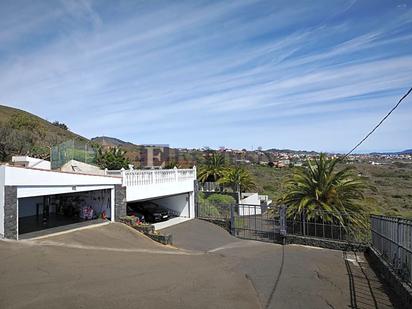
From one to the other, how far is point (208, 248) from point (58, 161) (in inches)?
559

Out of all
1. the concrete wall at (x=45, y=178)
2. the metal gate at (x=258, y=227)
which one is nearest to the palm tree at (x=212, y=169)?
the metal gate at (x=258, y=227)

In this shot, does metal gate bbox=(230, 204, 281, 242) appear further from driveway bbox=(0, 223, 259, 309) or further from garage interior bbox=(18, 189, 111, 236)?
garage interior bbox=(18, 189, 111, 236)

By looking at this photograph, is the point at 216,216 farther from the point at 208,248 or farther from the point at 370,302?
the point at 370,302

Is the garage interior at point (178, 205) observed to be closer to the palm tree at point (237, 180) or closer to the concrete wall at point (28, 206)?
the concrete wall at point (28, 206)

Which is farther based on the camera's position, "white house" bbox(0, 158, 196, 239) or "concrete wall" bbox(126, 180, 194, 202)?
"concrete wall" bbox(126, 180, 194, 202)

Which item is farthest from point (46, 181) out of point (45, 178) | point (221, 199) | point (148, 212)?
point (221, 199)

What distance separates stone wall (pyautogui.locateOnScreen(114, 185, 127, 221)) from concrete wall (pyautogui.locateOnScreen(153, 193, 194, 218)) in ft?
25.2

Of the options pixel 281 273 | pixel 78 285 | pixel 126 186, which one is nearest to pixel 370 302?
pixel 281 273

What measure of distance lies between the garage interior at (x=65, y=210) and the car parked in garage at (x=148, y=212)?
3928mm

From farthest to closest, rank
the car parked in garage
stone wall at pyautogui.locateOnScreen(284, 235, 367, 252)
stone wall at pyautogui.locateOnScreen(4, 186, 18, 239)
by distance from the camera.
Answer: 1. the car parked in garage
2. stone wall at pyautogui.locateOnScreen(284, 235, 367, 252)
3. stone wall at pyautogui.locateOnScreen(4, 186, 18, 239)

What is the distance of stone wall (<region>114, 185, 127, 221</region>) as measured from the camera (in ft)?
58.5

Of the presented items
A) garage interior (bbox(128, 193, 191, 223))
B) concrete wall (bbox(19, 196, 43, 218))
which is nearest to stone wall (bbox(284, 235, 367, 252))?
garage interior (bbox(128, 193, 191, 223))

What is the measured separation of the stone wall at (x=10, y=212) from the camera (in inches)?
490

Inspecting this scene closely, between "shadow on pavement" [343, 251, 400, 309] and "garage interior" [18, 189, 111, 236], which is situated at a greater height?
"garage interior" [18, 189, 111, 236]
